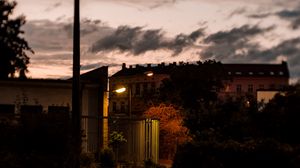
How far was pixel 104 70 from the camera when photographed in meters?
36.2

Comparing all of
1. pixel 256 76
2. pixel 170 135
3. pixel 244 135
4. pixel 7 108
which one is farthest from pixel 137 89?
pixel 244 135

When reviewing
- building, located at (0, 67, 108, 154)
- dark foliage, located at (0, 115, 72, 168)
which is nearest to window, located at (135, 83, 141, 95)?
building, located at (0, 67, 108, 154)

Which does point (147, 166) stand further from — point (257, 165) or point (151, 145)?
point (257, 165)

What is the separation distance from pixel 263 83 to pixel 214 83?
219ft

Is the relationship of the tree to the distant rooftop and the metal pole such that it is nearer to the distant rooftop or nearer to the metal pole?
the metal pole

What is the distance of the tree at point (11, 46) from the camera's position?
181ft

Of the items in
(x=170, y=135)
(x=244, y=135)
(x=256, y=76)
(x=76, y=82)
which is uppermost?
(x=256, y=76)

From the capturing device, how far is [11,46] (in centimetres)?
5656

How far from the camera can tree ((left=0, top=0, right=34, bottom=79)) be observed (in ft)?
181

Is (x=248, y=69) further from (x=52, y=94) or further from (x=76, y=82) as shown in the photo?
(x=76, y=82)

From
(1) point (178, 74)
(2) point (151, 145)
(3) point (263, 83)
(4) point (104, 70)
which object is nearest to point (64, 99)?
(4) point (104, 70)

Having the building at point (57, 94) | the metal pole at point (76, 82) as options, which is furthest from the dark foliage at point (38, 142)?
the building at point (57, 94)

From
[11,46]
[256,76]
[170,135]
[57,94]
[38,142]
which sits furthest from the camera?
[256,76]

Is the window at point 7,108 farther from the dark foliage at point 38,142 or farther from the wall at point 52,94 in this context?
the dark foliage at point 38,142
